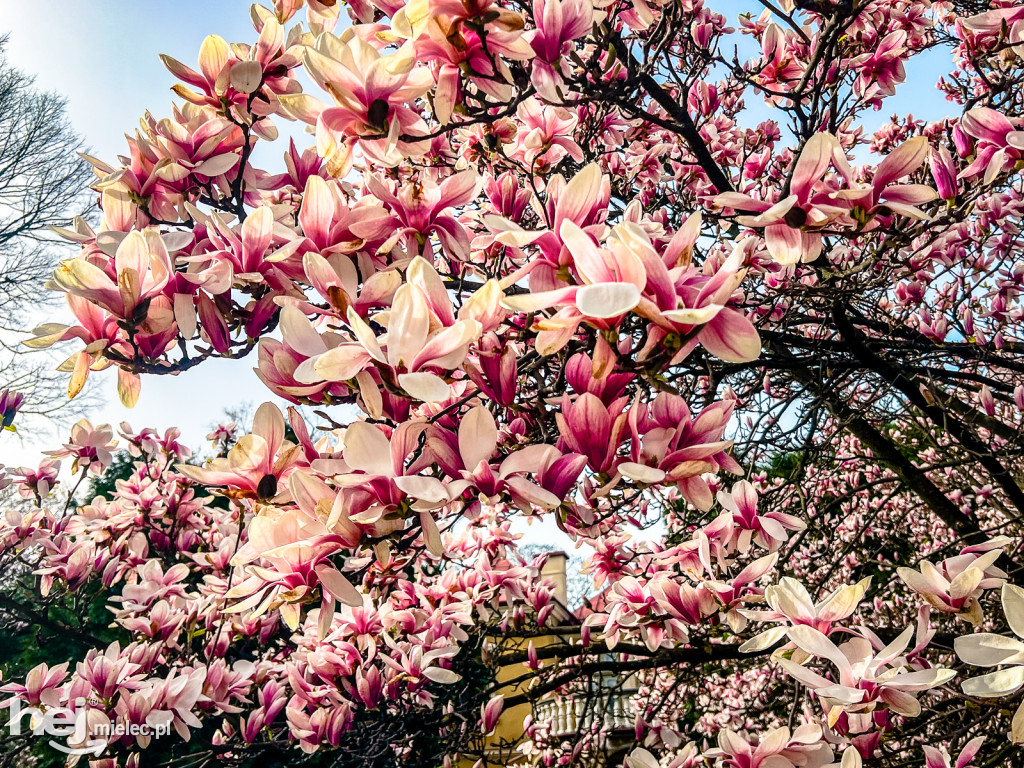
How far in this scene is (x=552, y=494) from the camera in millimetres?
862

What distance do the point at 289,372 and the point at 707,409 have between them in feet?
2.17

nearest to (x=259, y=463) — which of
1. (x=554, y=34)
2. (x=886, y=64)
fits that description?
(x=554, y=34)

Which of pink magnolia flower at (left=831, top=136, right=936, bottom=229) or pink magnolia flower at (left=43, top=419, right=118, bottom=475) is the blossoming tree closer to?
pink magnolia flower at (left=831, top=136, right=936, bottom=229)

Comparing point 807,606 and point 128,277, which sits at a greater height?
point 128,277

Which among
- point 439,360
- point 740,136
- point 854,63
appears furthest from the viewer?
point 740,136

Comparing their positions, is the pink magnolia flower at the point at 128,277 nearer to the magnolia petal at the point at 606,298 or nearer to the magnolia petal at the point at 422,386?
the magnolia petal at the point at 422,386

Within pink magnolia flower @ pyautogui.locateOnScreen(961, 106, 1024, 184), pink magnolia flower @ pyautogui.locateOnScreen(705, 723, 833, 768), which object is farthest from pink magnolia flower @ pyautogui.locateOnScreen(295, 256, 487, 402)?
pink magnolia flower @ pyautogui.locateOnScreen(961, 106, 1024, 184)

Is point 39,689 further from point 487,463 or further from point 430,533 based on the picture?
point 487,463

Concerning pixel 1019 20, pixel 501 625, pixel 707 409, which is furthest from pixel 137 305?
pixel 501 625

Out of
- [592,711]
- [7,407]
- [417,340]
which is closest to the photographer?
[417,340]

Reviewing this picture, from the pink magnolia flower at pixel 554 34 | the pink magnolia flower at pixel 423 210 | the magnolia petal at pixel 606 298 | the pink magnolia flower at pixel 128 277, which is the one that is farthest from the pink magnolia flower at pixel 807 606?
the pink magnolia flower at pixel 128 277

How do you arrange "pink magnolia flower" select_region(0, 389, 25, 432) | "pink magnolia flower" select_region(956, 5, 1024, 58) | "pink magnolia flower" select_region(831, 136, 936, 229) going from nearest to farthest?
"pink magnolia flower" select_region(831, 136, 936, 229)
"pink magnolia flower" select_region(956, 5, 1024, 58)
"pink magnolia flower" select_region(0, 389, 25, 432)

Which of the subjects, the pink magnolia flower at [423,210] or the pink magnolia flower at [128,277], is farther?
the pink magnolia flower at [423,210]

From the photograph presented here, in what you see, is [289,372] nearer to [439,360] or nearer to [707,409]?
[439,360]
